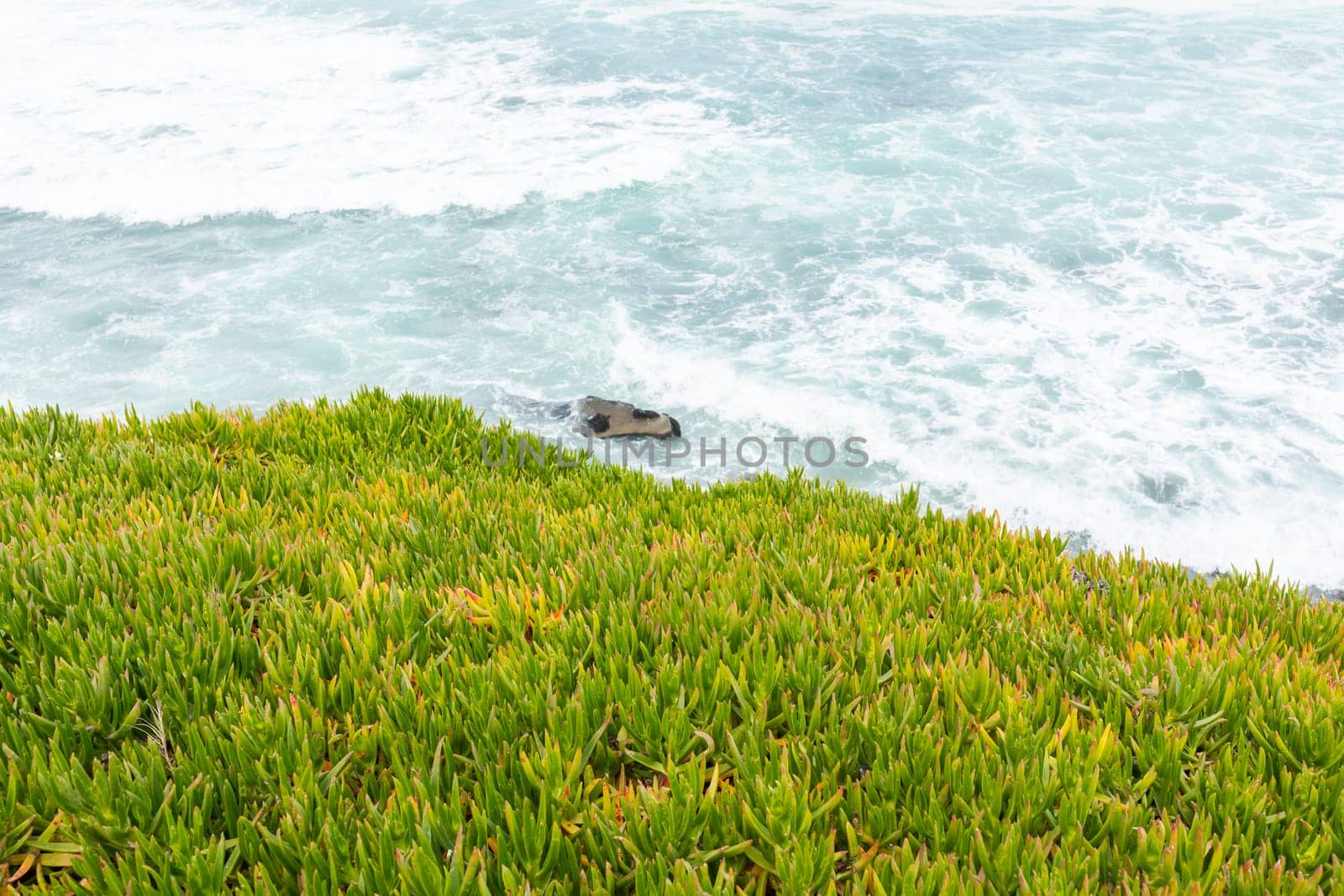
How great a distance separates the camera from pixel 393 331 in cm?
1762

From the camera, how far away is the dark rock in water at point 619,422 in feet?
46.5

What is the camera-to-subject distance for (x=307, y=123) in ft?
93.0

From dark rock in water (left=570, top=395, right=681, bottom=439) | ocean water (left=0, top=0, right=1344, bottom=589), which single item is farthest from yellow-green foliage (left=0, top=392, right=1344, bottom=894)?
dark rock in water (left=570, top=395, right=681, bottom=439)

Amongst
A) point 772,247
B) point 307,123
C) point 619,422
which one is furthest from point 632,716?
point 307,123

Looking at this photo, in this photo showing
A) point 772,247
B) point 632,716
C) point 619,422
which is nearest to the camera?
point 632,716

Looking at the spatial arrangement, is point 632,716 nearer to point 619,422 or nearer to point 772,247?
point 619,422

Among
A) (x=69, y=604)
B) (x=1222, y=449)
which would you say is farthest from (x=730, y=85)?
(x=69, y=604)

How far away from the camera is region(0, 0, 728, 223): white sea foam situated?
23656mm

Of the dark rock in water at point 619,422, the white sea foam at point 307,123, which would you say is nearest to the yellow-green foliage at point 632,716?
the dark rock in water at point 619,422

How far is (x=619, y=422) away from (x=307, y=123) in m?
18.9

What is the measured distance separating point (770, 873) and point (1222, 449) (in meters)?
13.6

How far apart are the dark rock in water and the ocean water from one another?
73cm

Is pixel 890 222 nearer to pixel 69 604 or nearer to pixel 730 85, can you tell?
pixel 730 85

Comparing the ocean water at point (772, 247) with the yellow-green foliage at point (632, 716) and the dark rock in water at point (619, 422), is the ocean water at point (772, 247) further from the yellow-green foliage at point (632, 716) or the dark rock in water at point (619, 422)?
the yellow-green foliage at point (632, 716)
